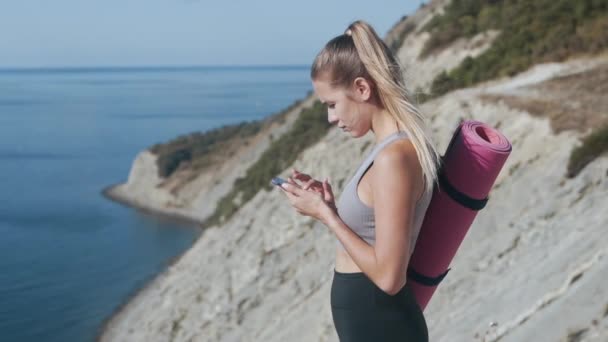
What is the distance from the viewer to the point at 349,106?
9.20 ft

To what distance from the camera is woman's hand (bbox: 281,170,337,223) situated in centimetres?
276

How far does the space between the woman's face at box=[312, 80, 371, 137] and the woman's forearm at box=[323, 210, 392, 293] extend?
385 mm

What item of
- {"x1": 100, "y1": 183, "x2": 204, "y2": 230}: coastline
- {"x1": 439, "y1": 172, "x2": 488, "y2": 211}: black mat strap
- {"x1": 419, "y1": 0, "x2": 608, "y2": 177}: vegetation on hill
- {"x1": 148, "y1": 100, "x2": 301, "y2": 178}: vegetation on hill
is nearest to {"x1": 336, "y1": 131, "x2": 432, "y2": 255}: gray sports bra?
{"x1": 439, "y1": 172, "x2": 488, "y2": 211}: black mat strap

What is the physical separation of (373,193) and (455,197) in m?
0.42

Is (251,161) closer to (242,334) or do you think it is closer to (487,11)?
(487,11)

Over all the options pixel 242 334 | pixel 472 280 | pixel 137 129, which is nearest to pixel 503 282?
pixel 472 280

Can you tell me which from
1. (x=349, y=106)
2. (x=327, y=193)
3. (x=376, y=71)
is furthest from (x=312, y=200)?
(x=376, y=71)

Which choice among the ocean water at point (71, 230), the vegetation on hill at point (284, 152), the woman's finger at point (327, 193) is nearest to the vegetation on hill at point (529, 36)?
the vegetation on hill at point (284, 152)

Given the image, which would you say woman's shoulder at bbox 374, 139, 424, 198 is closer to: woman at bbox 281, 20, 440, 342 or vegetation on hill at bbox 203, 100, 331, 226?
woman at bbox 281, 20, 440, 342

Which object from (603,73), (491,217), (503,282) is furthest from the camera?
(603,73)

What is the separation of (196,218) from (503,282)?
4126cm

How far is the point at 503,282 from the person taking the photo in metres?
10.2

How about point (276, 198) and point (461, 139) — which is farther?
point (276, 198)

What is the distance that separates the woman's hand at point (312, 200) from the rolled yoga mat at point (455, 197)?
1.27 ft
